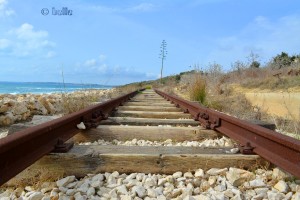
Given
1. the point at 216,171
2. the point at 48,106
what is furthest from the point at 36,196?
the point at 48,106

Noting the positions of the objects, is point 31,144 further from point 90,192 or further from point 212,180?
point 212,180

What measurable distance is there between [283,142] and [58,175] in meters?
1.39

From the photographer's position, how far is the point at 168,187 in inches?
82.9

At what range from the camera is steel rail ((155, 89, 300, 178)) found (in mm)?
2062

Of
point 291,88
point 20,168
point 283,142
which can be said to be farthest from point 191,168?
point 291,88

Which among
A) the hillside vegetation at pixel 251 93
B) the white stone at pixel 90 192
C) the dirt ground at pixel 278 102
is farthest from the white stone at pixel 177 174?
the dirt ground at pixel 278 102

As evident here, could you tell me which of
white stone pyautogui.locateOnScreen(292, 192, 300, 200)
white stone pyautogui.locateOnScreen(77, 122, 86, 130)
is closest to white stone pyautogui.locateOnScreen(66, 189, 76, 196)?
white stone pyautogui.locateOnScreen(292, 192, 300, 200)

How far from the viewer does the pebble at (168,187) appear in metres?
1.97

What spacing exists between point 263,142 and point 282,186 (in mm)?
521

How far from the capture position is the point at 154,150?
2.57 m

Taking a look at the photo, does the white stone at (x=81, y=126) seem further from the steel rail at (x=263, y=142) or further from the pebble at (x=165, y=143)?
the steel rail at (x=263, y=142)

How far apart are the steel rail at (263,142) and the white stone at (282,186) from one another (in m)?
0.08

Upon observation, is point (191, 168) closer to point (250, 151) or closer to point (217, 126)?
point (250, 151)

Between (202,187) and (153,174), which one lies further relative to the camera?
(153,174)
